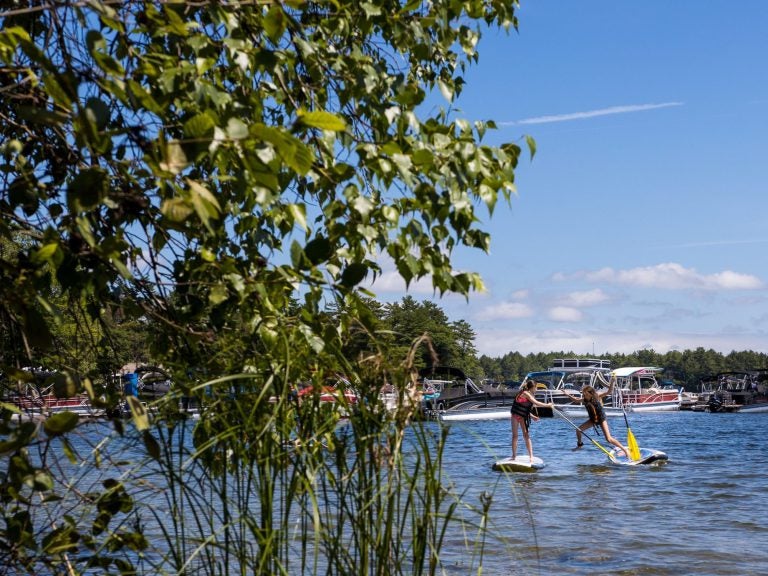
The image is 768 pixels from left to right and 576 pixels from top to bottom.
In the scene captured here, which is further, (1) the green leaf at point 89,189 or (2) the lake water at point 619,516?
(2) the lake water at point 619,516

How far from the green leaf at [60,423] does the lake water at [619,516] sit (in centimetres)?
159

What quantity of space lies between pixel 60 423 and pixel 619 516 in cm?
1303

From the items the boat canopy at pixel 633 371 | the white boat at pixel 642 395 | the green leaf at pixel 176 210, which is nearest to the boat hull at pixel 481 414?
the boat canopy at pixel 633 371

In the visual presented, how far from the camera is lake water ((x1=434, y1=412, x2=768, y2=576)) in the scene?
432 inches

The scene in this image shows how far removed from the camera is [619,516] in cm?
1527

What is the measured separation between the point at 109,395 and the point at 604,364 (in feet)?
257

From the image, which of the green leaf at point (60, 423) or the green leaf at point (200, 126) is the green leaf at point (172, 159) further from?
the green leaf at point (60, 423)

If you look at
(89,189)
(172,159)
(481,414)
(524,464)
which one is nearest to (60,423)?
(89,189)

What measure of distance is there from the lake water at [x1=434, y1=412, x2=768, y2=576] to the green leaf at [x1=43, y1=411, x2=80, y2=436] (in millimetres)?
1593

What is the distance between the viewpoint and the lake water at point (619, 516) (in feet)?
36.0

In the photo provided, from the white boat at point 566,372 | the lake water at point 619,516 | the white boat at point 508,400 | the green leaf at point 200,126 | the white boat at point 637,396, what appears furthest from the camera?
the white boat at point 637,396

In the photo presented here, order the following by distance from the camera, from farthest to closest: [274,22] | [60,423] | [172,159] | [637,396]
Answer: [637,396] < [274,22] < [60,423] < [172,159]

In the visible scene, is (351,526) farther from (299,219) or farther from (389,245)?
(299,219)

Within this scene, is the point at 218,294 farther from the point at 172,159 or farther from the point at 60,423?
the point at 172,159
